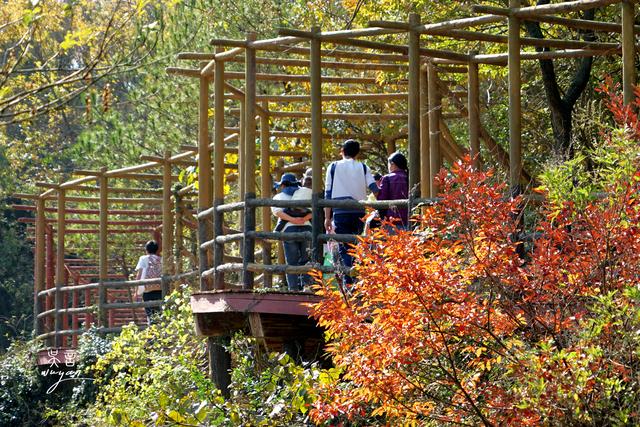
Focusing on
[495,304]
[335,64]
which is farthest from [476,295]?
[335,64]

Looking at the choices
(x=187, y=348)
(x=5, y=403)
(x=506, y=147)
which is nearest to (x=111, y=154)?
(x=5, y=403)

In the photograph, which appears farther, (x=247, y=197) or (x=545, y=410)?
(x=247, y=197)

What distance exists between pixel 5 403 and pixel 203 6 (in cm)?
750

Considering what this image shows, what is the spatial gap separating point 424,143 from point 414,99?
269 centimetres

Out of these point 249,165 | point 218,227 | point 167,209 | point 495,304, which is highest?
point 249,165

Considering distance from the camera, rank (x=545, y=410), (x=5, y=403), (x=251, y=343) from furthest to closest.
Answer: (x=5, y=403), (x=251, y=343), (x=545, y=410)

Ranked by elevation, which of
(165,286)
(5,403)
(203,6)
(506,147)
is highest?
(203,6)

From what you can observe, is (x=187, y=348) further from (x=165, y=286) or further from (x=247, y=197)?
(x=165, y=286)

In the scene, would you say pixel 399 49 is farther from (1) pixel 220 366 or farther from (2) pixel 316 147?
(1) pixel 220 366

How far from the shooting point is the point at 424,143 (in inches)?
625

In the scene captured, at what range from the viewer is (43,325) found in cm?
2597

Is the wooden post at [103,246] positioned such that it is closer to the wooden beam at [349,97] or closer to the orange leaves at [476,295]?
the wooden beam at [349,97]

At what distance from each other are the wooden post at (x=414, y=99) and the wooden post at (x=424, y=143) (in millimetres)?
481

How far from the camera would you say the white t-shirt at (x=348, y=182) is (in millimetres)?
13555
